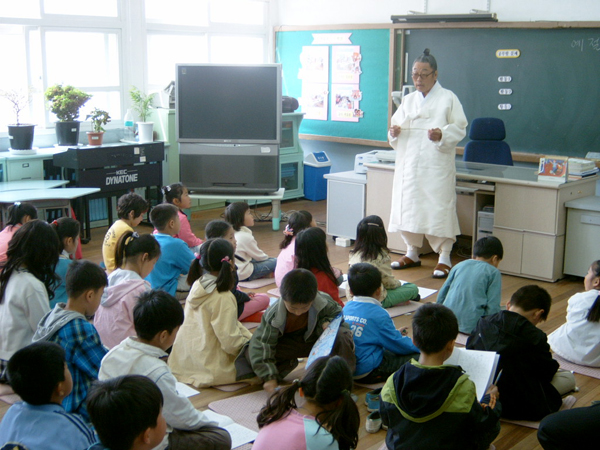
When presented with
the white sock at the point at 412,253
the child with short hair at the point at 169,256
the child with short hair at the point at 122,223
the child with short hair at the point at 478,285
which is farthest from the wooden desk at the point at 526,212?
the child with short hair at the point at 122,223

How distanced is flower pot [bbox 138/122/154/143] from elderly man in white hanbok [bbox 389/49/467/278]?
246 cm

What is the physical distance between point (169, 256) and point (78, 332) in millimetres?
1469

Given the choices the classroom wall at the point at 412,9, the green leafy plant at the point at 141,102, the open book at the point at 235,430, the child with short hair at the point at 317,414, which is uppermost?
the classroom wall at the point at 412,9

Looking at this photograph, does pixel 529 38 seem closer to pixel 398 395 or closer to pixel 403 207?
pixel 403 207

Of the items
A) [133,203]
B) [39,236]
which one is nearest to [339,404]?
[39,236]

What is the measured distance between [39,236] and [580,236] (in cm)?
353

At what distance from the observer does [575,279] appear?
4.93 metres

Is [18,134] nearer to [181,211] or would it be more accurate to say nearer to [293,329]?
[181,211]

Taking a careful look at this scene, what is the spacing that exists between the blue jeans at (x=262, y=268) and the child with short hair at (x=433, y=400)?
8.43 feet

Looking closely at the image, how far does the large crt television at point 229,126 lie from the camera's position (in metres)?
6.20

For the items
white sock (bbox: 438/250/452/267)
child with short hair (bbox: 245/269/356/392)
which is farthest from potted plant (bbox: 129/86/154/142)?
child with short hair (bbox: 245/269/356/392)

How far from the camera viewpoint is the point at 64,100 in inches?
237

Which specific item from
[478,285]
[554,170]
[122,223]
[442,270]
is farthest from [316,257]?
[554,170]

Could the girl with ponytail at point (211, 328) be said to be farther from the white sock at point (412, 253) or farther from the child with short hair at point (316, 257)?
the white sock at point (412, 253)
